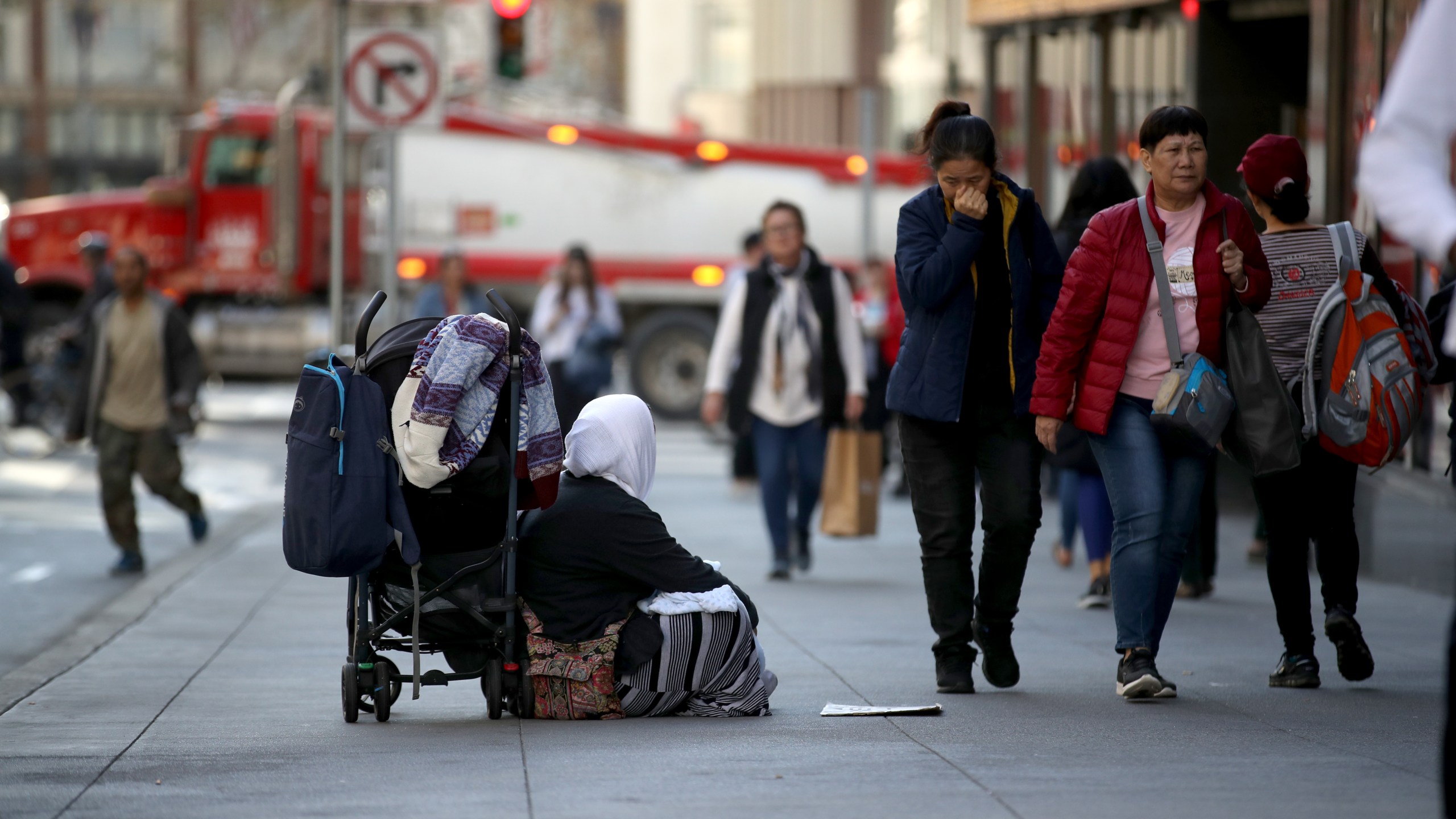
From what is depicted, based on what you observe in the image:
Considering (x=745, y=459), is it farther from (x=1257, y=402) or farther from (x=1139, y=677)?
(x=1257, y=402)

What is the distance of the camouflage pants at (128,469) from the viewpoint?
413 inches

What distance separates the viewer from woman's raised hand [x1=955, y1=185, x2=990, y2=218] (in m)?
5.81

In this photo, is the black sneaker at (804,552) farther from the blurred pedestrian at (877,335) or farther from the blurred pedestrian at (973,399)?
the blurred pedestrian at (973,399)

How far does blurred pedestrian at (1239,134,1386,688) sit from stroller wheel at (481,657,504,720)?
247cm

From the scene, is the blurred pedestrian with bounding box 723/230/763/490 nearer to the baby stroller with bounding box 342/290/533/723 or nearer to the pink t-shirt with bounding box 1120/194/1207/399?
the pink t-shirt with bounding box 1120/194/1207/399

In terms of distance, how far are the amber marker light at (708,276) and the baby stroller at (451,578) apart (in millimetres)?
16760

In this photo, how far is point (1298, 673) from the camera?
6.22m

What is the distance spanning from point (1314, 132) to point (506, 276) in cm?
1314

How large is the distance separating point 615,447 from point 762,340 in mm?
3945

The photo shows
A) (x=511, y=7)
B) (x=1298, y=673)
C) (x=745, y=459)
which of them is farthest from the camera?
(x=511, y=7)

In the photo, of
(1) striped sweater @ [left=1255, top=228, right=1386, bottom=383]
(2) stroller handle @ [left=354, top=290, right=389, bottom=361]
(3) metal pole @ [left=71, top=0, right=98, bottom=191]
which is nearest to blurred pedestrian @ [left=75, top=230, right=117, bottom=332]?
(2) stroller handle @ [left=354, top=290, right=389, bottom=361]

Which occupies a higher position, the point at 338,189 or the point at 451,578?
the point at 338,189

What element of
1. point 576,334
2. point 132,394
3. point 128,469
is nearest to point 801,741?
point 128,469

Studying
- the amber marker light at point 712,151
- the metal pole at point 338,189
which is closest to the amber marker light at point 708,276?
the amber marker light at point 712,151
